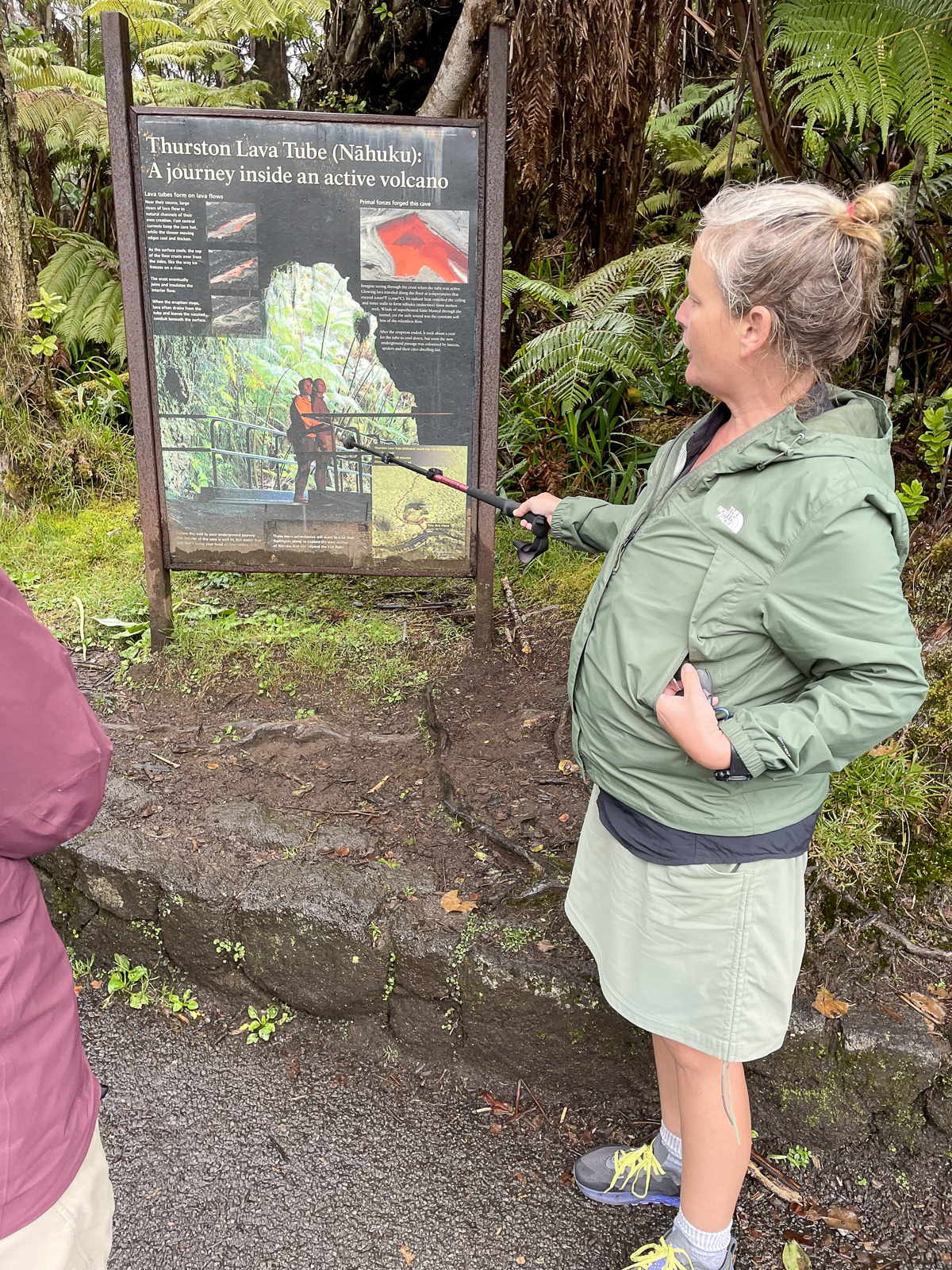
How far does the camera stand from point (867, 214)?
1.50 m

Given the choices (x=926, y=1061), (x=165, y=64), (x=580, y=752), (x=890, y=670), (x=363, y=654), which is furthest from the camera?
(x=165, y=64)

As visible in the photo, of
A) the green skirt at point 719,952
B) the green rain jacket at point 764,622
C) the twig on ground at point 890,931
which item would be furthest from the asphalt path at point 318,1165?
the green rain jacket at point 764,622

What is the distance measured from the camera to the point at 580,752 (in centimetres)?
191

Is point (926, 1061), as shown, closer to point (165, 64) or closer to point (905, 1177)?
point (905, 1177)

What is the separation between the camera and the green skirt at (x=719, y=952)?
175 cm

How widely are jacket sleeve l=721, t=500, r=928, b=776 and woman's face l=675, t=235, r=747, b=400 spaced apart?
339 mm

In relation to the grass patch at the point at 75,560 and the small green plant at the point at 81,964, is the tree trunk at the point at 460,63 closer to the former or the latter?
the grass patch at the point at 75,560

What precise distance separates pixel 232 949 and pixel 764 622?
206 cm

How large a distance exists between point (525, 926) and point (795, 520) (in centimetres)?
158

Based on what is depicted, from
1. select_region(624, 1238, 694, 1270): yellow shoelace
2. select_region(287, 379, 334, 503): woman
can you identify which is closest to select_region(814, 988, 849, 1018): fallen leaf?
select_region(624, 1238, 694, 1270): yellow shoelace

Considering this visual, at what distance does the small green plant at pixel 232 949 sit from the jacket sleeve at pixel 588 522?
1610 mm

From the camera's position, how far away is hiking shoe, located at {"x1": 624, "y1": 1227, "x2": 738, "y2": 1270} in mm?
1955

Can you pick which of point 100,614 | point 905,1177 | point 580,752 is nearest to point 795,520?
point 580,752

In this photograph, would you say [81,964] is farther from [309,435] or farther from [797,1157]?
[797,1157]
